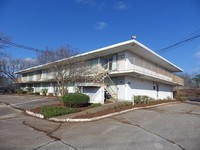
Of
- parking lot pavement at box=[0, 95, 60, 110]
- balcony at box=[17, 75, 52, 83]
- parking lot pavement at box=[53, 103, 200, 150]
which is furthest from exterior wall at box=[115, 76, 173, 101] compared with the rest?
balcony at box=[17, 75, 52, 83]

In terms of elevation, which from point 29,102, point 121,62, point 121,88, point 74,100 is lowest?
point 29,102

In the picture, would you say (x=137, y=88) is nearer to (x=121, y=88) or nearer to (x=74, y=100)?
(x=121, y=88)

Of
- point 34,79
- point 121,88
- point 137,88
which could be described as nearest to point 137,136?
point 121,88

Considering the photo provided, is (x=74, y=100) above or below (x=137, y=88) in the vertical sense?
below

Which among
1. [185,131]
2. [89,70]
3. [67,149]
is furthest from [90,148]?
[89,70]

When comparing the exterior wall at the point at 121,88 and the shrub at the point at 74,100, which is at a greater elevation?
the exterior wall at the point at 121,88

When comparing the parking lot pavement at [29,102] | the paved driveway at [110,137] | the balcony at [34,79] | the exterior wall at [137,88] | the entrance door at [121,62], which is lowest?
the paved driveway at [110,137]

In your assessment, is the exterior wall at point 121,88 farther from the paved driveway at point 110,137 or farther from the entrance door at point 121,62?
the paved driveway at point 110,137

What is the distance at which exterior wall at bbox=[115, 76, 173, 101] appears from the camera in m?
19.4

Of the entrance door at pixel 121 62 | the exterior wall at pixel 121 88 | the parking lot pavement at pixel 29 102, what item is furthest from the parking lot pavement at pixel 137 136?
the entrance door at pixel 121 62

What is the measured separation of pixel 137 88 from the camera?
21609mm

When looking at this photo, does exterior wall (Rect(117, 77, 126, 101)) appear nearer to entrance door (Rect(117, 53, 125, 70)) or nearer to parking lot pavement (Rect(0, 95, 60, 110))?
entrance door (Rect(117, 53, 125, 70))

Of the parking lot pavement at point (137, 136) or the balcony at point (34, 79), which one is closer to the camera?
the parking lot pavement at point (137, 136)

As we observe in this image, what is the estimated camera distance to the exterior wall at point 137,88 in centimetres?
1942
